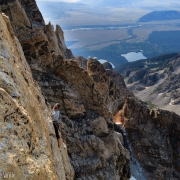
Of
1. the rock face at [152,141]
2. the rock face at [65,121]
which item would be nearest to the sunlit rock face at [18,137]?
the rock face at [65,121]

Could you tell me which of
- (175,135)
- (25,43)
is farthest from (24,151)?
(175,135)

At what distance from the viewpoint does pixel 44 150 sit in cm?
889

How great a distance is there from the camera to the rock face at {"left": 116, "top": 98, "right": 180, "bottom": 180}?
34.6 m

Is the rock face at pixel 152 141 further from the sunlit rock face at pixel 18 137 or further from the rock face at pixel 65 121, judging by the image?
the sunlit rock face at pixel 18 137

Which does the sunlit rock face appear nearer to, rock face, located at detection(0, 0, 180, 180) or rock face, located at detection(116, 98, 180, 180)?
rock face, located at detection(0, 0, 180, 180)

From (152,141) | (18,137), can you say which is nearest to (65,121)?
(18,137)

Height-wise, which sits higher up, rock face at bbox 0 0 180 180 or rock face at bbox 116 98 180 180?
rock face at bbox 0 0 180 180

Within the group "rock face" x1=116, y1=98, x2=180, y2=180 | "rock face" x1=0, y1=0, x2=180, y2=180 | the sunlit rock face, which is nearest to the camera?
the sunlit rock face

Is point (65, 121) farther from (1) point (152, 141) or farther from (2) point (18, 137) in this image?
(1) point (152, 141)

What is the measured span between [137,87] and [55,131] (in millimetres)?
182981

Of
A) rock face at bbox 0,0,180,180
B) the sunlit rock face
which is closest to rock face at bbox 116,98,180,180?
rock face at bbox 0,0,180,180

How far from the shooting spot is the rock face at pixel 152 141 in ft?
113

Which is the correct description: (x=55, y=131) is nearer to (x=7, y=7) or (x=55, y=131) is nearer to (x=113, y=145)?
(x=113, y=145)

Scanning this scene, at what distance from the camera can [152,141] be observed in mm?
35875
